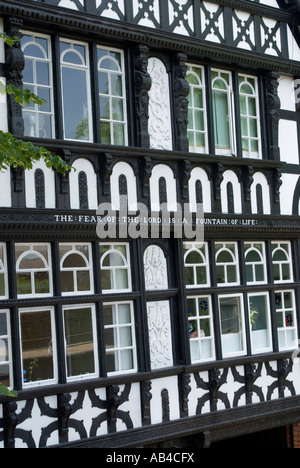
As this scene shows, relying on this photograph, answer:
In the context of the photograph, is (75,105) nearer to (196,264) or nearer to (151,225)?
(151,225)

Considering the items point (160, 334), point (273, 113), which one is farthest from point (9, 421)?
point (273, 113)

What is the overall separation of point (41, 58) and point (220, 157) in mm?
3226

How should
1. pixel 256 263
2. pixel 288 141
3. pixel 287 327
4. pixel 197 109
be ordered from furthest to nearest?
pixel 288 141
pixel 287 327
pixel 256 263
pixel 197 109

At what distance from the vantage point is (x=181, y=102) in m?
12.2

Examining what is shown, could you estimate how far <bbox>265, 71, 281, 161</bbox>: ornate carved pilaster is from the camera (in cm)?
1354

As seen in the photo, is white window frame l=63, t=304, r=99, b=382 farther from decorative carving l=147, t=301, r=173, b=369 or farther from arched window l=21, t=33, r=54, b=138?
arched window l=21, t=33, r=54, b=138

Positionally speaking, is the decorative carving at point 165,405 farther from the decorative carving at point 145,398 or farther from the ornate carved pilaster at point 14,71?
the ornate carved pilaster at point 14,71

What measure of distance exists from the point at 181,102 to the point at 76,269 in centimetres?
307

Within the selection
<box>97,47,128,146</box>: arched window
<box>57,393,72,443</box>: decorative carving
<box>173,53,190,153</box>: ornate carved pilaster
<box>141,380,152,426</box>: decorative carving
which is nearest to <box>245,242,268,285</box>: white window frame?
<box>173,53,190,153</box>: ornate carved pilaster

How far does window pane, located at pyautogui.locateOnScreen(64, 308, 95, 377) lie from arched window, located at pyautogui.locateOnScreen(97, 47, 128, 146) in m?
2.42

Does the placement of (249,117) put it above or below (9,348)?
above

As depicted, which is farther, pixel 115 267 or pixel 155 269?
pixel 155 269

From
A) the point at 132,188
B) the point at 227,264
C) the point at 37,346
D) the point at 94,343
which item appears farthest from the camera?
the point at 227,264

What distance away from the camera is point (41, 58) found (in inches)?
429
